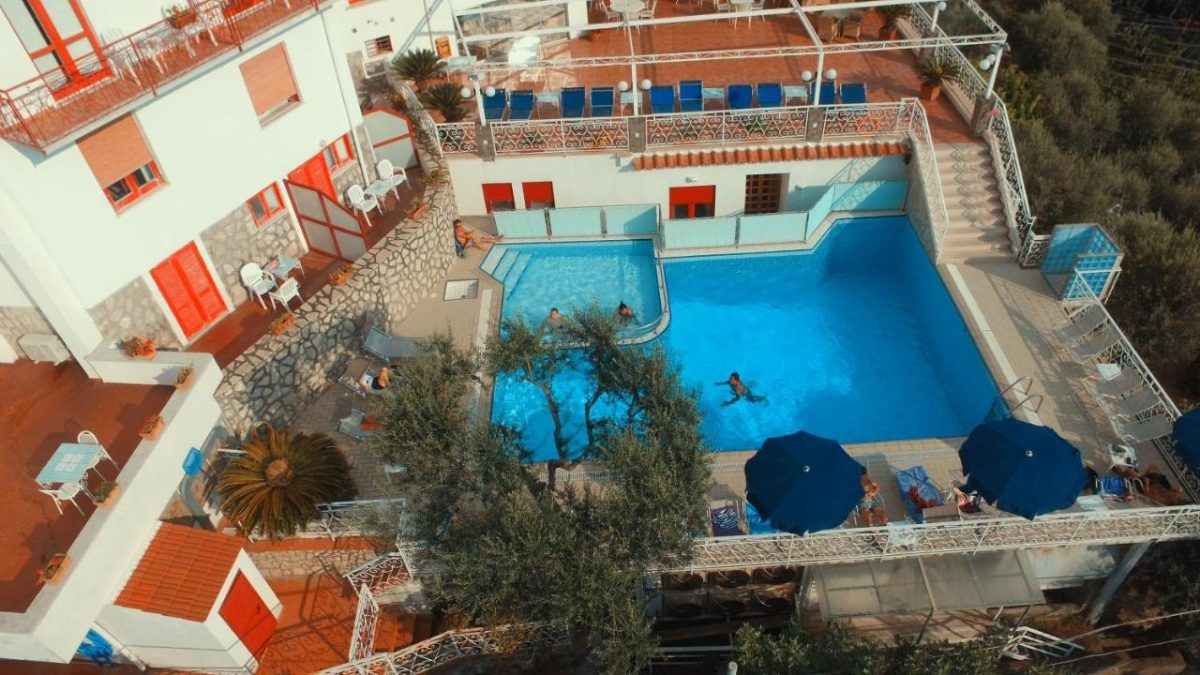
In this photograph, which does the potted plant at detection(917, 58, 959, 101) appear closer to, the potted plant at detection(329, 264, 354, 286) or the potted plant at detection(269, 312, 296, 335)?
the potted plant at detection(329, 264, 354, 286)

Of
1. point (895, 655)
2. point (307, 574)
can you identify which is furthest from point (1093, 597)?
point (307, 574)

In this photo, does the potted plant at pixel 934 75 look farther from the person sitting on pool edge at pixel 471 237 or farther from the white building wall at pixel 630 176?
the person sitting on pool edge at pixel 471 237

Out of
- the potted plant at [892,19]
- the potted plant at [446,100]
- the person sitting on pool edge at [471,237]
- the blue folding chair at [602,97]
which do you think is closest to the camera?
the person sitting on pool edge at [471,237]

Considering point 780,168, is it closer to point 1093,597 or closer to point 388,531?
point 1093,597

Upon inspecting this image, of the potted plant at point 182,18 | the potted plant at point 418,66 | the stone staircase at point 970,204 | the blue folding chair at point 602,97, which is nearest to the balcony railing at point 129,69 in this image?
the potted plant at point 182,18

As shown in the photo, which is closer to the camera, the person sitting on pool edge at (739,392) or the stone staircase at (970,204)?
the person sitting on pool edge at (739,392)

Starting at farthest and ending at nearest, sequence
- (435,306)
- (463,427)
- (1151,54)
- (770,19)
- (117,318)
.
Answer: (1151,54), (770,19), (435,306), (117,318), (463,427)
